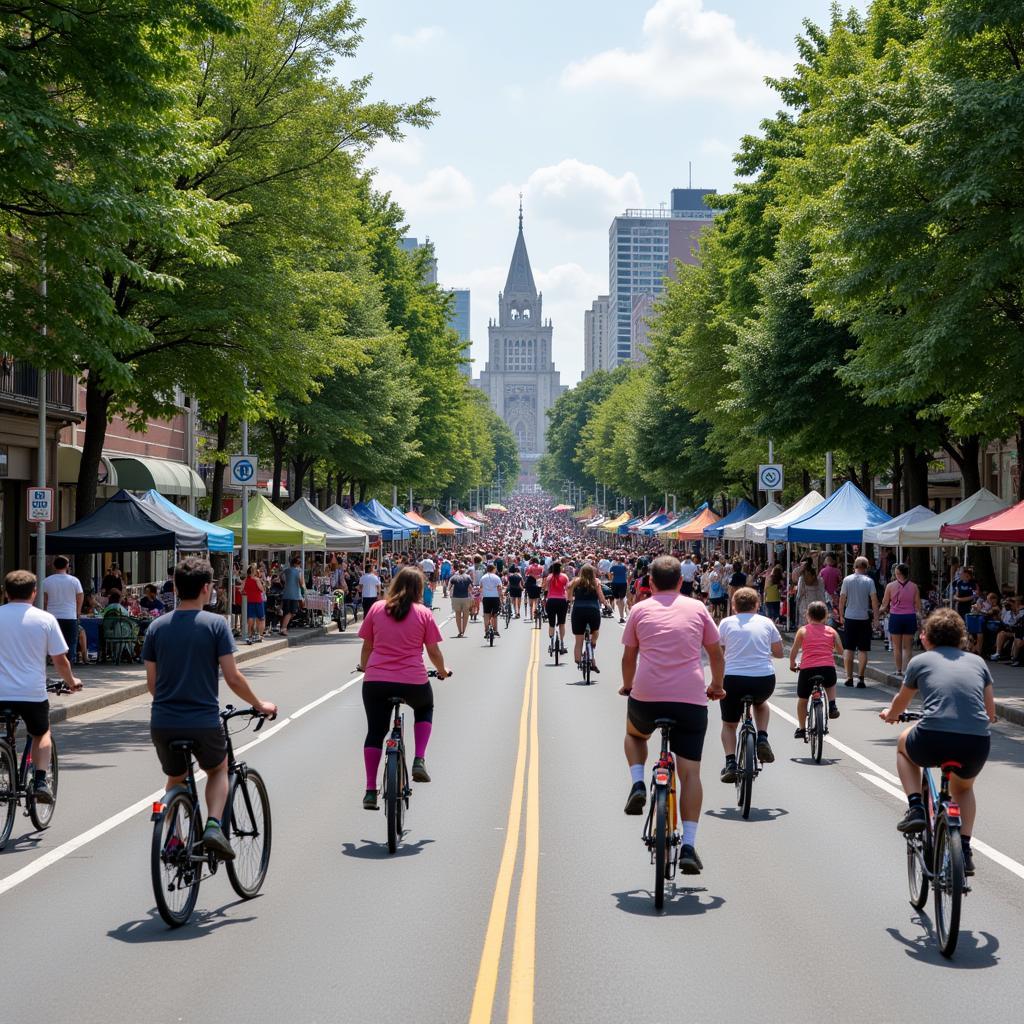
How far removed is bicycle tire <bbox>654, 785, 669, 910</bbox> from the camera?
25.0ft

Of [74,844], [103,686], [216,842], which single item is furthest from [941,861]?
[103,686]

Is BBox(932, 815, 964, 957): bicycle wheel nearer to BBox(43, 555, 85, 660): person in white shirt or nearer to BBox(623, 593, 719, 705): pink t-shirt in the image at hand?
BBox(623, 593, 719, 705): pink t-shirt

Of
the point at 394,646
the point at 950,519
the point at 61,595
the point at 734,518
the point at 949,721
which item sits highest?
the point at 734,518

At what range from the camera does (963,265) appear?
19.6 metres

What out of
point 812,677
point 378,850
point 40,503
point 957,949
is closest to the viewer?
point 957,949

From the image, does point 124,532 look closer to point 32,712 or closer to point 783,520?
point 32,712

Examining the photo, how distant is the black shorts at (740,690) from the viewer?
1112 centimetres

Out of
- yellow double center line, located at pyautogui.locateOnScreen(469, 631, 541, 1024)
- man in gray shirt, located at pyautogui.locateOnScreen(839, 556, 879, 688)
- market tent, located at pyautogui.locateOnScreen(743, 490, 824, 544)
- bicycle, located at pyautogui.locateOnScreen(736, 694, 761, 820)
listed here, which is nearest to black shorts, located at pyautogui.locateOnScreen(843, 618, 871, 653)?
man in gray shirt, located at pyautogui.locateOnScreen(839, 556, 879, 688)

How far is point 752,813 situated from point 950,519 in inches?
680

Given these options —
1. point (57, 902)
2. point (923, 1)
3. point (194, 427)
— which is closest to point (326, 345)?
point (923, 1)

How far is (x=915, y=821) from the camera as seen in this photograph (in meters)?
7.46

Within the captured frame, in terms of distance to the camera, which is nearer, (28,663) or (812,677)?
(28,663)

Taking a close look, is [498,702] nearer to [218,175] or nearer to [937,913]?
[218,175]

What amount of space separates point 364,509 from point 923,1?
26577 mm
